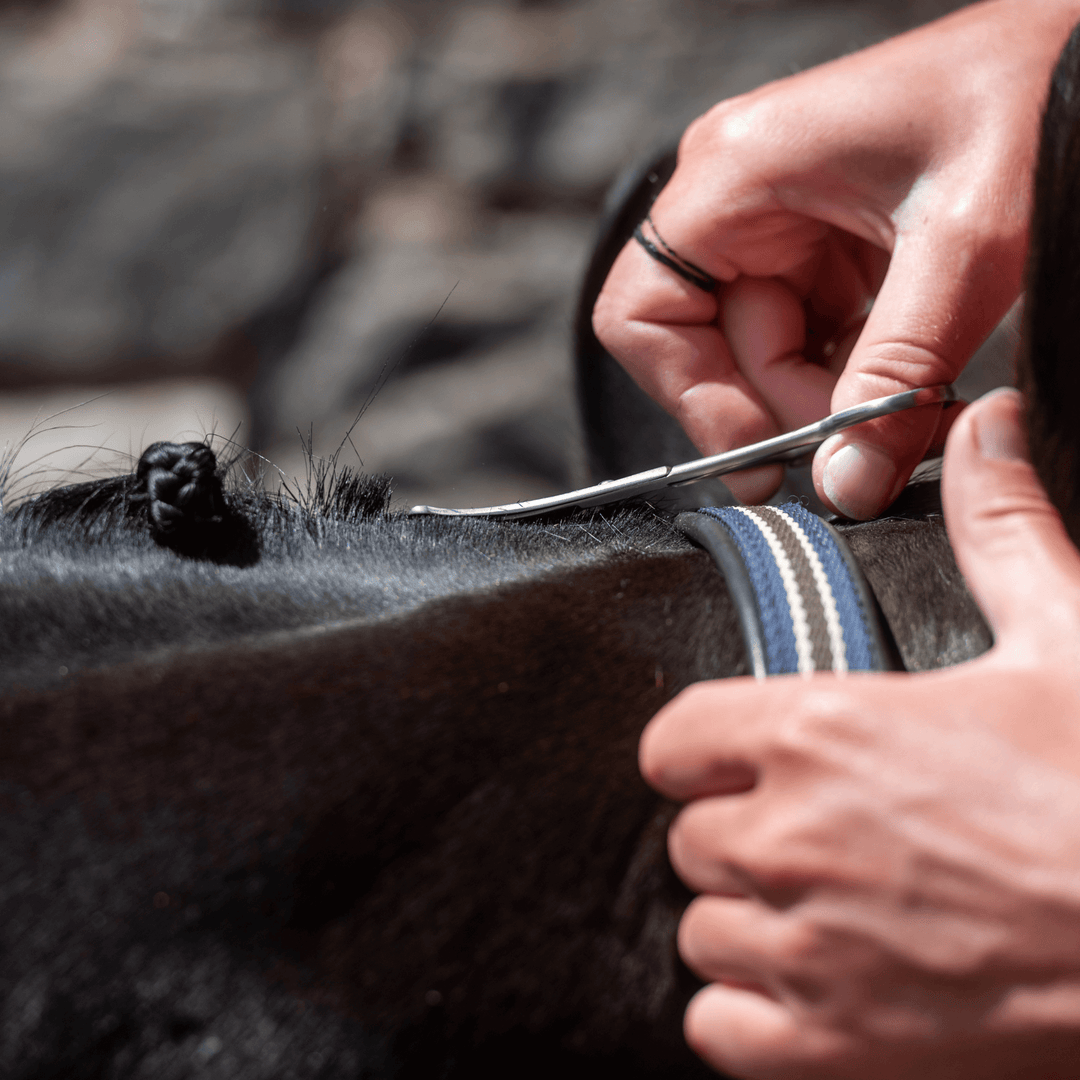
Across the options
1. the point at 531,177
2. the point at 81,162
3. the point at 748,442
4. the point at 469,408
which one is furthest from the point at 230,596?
the point at 81,162

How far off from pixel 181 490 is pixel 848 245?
2.18ft

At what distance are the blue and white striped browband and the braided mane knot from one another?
266mm

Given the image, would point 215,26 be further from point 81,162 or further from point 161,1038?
point 161,1038

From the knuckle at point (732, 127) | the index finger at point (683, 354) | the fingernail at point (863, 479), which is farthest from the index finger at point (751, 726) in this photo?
the knuckle at point (732, 127)

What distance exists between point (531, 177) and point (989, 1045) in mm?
1717

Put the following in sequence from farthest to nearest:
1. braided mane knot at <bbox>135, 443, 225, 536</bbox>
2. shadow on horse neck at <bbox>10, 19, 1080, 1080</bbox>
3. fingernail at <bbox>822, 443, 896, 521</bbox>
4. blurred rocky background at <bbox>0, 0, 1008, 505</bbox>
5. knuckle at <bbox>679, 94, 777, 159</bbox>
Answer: blurred rocky background at <bbox>0, 0, 1008, 505</bbox> → knuckle at <bbox>679, 94, 777, 159</bbox> → fingernail at <bbox>822, 443, 896, 521</bbox> → braided mane knot at <bbox>135, 443, 225, 536</bbox> → shadow on horse neck at <bbox>10, 19, 1080, 1080</bbox>

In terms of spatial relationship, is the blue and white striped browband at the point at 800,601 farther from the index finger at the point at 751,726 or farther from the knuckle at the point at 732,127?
the knuckle at the point at 732,127

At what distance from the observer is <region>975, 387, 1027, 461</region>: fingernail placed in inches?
15.4

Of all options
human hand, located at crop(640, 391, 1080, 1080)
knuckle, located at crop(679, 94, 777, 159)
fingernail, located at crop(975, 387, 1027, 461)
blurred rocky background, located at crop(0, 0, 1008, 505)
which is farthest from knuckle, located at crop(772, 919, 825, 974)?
blurred rocky background, located at crop(0, 0, 1008, 505)

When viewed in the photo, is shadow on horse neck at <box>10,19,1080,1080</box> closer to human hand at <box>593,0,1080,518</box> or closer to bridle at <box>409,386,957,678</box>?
bridle at <box>409,386,957,678</box>

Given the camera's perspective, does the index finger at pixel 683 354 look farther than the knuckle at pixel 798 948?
Yes

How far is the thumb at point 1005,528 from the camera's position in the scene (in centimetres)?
36

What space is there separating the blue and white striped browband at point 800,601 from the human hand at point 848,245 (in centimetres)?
18

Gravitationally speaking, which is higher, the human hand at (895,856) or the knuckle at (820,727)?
the knuckle at (820,727)
